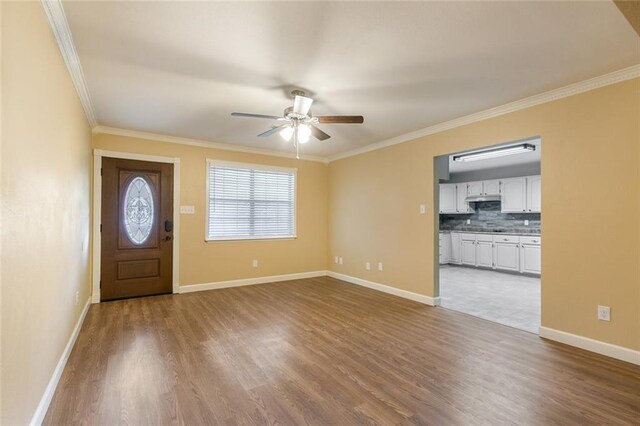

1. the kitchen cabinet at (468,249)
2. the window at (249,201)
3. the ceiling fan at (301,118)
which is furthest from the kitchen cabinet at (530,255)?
the ceiling fan at (301,118)

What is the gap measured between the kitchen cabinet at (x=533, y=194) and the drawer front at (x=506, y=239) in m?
0.69

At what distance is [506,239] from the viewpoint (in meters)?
6.82

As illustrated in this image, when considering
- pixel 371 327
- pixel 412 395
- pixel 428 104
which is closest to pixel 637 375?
pixel 412 395

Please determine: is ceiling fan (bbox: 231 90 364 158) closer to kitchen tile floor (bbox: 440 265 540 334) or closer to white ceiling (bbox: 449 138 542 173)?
kitchen tile floor (bbox: 440 265 540 334)

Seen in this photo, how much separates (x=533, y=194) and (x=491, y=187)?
892 millimetres

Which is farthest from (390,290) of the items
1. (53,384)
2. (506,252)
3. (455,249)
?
(53,384)

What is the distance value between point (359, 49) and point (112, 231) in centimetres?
419

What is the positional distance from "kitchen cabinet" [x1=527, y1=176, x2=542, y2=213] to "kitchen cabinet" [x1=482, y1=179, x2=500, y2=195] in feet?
2.09

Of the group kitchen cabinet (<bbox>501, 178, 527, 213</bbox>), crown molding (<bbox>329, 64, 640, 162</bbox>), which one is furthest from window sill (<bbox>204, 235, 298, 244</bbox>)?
kitchen cabinet (<bbox>501, 178, 527, 213</bbox>)

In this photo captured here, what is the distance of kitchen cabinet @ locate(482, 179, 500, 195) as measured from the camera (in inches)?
285

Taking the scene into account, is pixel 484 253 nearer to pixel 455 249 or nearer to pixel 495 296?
pixel 455 249

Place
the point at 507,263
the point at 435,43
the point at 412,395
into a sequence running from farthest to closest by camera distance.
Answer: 1. the point at 507,263
2. the point at 435,43
3. the point at 412,395

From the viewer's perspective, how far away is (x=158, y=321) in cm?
356

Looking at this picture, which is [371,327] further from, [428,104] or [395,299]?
[428,104]
